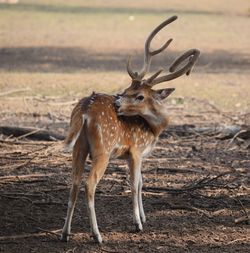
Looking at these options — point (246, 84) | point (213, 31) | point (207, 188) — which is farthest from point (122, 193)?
point (213, 31)

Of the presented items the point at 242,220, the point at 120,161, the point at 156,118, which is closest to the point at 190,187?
the point at 242,220

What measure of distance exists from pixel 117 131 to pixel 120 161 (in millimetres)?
3065

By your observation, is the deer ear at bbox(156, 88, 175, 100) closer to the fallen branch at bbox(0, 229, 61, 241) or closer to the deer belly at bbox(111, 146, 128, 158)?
the deer belly at bbox(111, 146, 128, 158)

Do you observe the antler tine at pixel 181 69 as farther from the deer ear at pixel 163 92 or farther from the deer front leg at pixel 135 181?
the deer front leg at pixel 135 181

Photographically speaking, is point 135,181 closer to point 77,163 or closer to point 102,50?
point 77,163

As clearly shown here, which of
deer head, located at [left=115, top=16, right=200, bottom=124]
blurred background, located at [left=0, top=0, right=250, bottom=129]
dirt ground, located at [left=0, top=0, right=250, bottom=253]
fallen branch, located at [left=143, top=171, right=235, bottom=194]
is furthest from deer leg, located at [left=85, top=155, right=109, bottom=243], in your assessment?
blurred background, located at [left=0, top=0, right=250, bottom=129]

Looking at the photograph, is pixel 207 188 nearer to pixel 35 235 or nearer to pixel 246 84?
pixel 35 235

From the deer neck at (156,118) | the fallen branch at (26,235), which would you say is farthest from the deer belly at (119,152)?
the fallen branch at (26,235)

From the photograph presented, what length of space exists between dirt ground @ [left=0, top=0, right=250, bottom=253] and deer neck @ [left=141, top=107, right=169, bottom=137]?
2.68ft

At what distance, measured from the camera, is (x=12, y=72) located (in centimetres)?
1766

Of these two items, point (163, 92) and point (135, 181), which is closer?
point (135, 181)

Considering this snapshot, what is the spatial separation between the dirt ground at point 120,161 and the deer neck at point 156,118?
82cm

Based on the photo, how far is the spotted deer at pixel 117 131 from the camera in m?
6.84

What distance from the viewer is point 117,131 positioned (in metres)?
7.09
